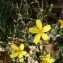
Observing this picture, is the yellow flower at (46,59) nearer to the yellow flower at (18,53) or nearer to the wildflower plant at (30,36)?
the wildflower plant at (30,36)

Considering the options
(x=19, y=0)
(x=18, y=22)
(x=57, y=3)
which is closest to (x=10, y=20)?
(x=18, y=22)

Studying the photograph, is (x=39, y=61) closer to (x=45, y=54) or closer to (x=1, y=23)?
(x=45, y=54)

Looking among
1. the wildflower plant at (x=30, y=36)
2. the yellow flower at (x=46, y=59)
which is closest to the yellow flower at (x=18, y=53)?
the wildflower plant at (x=30, y=36)

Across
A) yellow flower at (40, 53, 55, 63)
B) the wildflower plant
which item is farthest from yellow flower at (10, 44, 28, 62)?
yellow flower at (40, 53, 55, 63)

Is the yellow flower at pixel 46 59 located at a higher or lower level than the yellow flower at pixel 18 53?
lower

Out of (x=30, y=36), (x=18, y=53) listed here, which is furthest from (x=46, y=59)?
(x=30, y=36)

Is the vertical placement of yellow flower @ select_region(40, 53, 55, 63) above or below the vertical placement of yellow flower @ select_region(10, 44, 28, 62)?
below

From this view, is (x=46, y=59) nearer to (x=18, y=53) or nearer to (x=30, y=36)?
(x=18, y=53)

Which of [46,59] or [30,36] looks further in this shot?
[30,36]

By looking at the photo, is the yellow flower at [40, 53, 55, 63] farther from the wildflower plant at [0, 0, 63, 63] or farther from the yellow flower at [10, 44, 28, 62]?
→ the yellow flower at [10, 44, 28, 62]

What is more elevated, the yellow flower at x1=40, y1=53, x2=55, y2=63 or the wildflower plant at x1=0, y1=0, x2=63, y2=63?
the wildflower plant at x1=0, y1=0, x2=63, y2=63

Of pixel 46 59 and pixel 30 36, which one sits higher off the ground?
pixel 30 36
